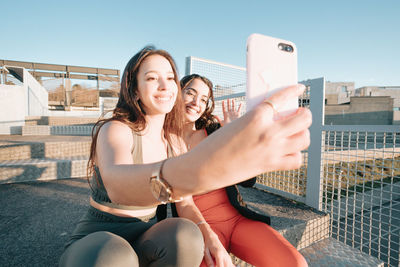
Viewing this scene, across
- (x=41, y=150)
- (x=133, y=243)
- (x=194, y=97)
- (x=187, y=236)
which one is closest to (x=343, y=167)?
(x=194, y=97)

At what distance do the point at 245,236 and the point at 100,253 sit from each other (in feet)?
3.42

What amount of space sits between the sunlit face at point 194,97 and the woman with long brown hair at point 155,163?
363mm

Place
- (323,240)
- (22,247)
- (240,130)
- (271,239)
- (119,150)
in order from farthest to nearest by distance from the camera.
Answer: (323,240) → (22,247) → (271,239) → (119,150) → (240,130)

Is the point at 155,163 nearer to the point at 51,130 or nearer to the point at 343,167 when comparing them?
the point at 343,167

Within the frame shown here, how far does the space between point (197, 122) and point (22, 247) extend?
1811 millimetres

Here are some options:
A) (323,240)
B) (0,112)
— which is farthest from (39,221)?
(0,112)

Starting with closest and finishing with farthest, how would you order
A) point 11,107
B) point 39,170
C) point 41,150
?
1. point 39,170
2. point 41,150
3. point 11,107

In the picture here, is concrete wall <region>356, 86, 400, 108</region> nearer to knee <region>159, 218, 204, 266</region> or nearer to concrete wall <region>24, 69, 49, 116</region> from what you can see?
concrete wall <region>24, 69, 49, 116</region>

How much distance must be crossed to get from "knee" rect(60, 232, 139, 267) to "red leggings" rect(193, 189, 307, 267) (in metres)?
0.64

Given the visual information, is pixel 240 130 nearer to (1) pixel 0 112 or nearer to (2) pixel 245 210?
(2) pixel 245 210

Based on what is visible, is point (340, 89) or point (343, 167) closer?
point (343, 167)

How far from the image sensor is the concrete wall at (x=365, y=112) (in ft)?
82.1

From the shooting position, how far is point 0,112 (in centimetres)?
667

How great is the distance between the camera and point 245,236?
1.54m
